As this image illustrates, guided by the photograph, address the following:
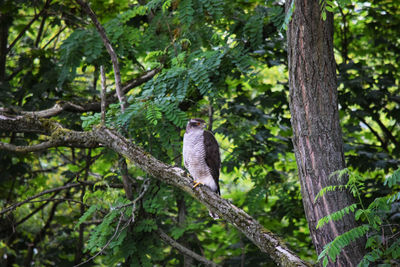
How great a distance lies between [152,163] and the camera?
390cm

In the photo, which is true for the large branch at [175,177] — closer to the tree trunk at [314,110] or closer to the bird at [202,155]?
the tree trunk at [314,110]

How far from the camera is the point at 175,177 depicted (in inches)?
150

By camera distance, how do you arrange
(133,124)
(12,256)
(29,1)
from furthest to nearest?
(12,256)
(29,1)
(133,124)

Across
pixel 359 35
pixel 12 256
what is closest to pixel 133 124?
pixel 359 35

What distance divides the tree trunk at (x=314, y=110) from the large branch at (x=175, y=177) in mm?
539

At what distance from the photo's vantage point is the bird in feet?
17.2

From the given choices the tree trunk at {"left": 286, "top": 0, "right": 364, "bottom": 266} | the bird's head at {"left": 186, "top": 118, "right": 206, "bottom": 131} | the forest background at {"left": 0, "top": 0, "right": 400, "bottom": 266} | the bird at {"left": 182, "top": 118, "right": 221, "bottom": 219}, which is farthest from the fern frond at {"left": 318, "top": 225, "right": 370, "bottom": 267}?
the bird's head at {"left": 186, "top": 118, "right": 206, "bottom": 131}

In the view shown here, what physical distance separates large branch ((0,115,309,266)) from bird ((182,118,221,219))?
3.96ft

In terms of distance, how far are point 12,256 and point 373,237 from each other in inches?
305

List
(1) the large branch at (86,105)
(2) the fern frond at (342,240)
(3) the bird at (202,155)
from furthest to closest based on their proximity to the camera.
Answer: (3) the bird at (202,155) < (1) the large branch at (86,105) < (2) the fern frond at (342,240)

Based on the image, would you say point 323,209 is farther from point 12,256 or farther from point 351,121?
point 12,256

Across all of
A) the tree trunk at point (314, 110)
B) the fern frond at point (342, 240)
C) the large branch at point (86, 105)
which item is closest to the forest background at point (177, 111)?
the large branch at point (86, 105)

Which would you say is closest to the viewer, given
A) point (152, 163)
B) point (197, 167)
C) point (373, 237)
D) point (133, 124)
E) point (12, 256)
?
point (373, 237)

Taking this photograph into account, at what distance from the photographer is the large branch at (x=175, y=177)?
3.08 metres
